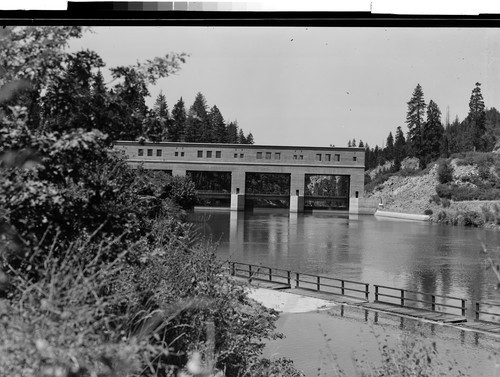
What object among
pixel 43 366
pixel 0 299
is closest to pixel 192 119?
pixel 0 299

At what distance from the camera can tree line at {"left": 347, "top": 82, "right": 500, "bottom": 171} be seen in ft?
6.77

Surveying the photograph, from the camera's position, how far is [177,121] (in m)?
2.02

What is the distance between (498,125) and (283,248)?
1.17 m

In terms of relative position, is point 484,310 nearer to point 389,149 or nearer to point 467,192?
point 467,192

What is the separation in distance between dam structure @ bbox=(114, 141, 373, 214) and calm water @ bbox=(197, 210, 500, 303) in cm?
10

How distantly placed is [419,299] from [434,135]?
74 cm

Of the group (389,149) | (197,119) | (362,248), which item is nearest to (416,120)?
(389,149)

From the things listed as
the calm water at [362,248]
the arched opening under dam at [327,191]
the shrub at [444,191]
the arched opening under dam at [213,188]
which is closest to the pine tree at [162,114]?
the arched opening under dam at [213,188]

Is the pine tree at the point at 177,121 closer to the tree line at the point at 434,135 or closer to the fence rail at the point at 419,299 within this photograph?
the tree line at the point at 434,135

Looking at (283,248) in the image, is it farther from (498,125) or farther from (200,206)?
(498,125)

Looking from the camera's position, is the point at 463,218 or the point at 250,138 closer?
the point at 250,138

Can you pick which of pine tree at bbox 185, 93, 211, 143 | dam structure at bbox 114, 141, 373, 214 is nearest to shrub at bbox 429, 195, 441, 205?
dam structure at bbox 114, 141, 373, 214

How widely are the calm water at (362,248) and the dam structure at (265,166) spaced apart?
0.10m

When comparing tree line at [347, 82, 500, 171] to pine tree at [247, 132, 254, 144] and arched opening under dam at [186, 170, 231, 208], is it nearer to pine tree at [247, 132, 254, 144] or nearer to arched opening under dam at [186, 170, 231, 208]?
pine tree at [247, 132, 254, 144]
